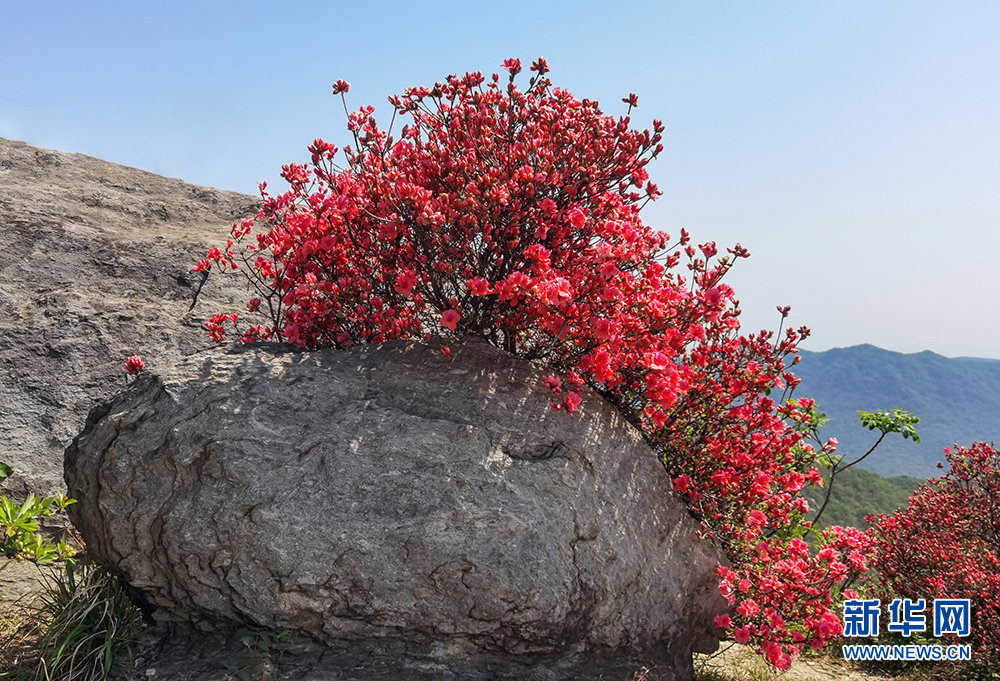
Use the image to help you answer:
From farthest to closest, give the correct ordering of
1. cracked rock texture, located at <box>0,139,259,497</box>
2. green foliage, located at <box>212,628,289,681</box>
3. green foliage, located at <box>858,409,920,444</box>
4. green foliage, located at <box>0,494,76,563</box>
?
green foliage, located at <box>858,409,920,444</box>, cracked rock texture, located at <box>0,139,259,497</box>, green foliage, located at <box>0,494,76,563</box>, green foliage, located at <box>212,628,289,681</box>

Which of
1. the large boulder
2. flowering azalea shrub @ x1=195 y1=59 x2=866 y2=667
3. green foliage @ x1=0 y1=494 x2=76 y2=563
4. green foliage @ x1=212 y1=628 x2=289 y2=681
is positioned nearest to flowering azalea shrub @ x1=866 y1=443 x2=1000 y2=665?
flowering azalea shrub @ x1=195 y1=59 x2=866 y2=667

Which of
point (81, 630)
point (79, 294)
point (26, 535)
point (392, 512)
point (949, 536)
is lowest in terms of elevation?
point (949, 536)

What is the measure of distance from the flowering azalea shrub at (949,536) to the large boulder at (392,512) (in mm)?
4358

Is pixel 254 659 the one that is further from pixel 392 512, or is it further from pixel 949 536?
pixel 949 536

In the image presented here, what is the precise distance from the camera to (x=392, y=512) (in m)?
3.59

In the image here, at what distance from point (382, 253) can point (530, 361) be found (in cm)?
130

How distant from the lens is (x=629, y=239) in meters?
4.23

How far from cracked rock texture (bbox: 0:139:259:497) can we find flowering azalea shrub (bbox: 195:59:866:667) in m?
2.32

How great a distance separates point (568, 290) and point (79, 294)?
5462mm

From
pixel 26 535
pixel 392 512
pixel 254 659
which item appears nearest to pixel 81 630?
pixel 254 659

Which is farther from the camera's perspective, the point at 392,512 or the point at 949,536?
the point at 949,536

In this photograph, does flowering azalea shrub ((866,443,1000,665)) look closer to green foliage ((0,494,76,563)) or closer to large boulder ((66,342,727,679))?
large boulder ((66,342,727,679))

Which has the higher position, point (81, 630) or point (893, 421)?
point (893, 421)

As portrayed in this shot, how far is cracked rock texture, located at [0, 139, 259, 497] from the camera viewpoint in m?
5.84
